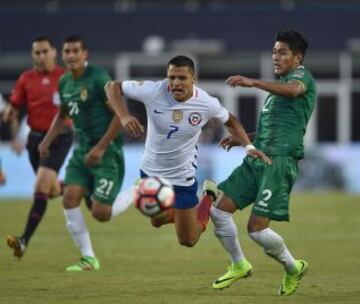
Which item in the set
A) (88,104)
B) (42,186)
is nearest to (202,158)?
(42,186)

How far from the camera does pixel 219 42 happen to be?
36531mm

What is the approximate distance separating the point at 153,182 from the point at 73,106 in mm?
3308

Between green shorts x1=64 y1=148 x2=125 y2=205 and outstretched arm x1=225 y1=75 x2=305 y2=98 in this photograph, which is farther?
green shorts x1=64 y1=148 x2=125 y2=205

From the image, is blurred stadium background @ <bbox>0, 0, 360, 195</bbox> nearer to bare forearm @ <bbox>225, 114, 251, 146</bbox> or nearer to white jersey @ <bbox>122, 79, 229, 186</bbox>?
white jersey @ <bbox>122, 79, 229, 186</bbox>

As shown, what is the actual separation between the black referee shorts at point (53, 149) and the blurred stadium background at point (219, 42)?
20485mm

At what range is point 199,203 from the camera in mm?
11805

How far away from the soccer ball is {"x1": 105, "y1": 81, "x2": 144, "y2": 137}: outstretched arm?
1.66ft

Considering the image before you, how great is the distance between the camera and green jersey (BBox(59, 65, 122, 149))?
44.4ft

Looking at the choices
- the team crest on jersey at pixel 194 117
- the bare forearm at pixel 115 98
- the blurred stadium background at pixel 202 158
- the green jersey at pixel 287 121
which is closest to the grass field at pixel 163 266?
the blurred stadium background at pixel 202 158

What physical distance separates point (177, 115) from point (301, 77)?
4.09ft

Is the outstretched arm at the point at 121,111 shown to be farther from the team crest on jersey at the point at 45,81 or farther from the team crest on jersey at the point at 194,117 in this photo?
the team crest on jersey at the point at 45,81

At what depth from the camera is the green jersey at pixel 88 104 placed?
13.5 m

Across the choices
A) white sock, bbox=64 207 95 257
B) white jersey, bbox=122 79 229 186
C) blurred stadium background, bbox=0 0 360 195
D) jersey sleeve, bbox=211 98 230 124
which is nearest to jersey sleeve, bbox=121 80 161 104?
white jersey, bbox=122 79 229 186

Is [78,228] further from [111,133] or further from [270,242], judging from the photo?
[270,242]
